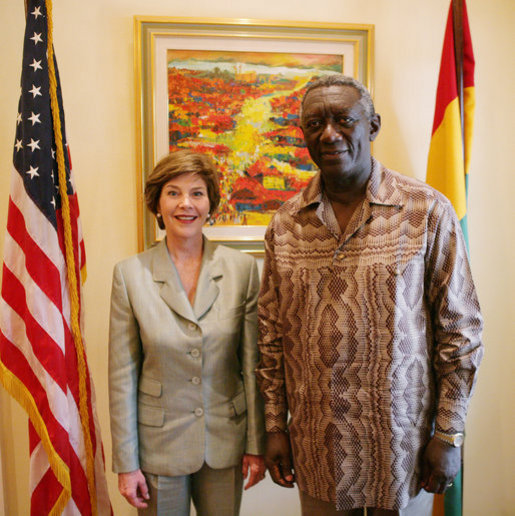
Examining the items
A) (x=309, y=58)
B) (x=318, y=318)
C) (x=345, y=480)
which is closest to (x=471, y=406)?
(x=345, y=480)

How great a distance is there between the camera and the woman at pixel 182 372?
1.29 m

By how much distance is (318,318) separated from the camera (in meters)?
1.17

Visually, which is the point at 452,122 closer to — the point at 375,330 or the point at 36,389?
the point at 375,330

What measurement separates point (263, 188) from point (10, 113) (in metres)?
1.08

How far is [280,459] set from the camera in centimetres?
129

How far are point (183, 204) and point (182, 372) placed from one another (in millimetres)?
490

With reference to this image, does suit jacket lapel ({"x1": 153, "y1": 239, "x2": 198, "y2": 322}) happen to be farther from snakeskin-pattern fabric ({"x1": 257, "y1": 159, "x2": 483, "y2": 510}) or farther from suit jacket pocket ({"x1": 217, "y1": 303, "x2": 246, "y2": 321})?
snakeskin-pattern fabric ({"x1": 257, "y1": 159, "x2": 483, "y2": 510})

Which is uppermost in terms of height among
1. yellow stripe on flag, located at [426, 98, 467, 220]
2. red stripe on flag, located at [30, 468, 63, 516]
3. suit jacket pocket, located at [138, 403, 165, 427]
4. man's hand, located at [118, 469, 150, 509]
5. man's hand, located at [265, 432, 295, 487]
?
yellow stripe on flag, located at [426, 98, 467, 220]

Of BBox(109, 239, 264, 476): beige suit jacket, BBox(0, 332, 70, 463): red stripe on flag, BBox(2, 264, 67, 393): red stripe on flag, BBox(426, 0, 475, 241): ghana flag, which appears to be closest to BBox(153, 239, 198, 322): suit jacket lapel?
BBox(109, 239, 264, 476): beige suit jacket

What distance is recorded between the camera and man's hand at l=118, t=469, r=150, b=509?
129 centimetres

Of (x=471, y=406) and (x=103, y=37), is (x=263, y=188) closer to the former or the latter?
(x=103, y=37)

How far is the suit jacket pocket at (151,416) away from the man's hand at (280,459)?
32 cm

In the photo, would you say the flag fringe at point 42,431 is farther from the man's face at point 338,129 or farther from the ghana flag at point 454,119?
the ghana flag at point 454,119

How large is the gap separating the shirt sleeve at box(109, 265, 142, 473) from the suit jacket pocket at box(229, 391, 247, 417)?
286 millimetres
